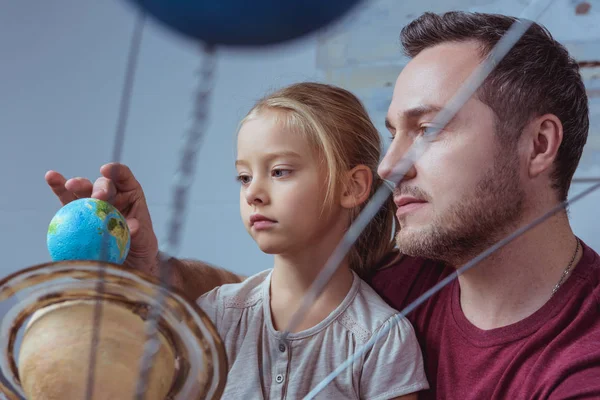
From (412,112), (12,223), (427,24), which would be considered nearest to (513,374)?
(412,112)

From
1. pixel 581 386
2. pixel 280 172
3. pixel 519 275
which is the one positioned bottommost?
pixel 581 386

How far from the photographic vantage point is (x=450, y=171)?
67cm

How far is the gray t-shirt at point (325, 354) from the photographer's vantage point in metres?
0.66

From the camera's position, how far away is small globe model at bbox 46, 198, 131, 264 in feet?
1.54

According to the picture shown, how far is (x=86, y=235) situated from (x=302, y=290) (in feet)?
0.99

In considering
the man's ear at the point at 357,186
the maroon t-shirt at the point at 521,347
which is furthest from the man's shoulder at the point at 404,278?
the man's ear at the point at 357,186

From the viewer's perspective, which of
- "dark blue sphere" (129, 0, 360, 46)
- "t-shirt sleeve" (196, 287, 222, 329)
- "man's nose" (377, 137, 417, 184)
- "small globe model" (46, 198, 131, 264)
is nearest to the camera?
"dark blue sphere" (129, 0, 360, 46)

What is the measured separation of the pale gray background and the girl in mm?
47

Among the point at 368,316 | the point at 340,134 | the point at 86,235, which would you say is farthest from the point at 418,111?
the point at 86,235

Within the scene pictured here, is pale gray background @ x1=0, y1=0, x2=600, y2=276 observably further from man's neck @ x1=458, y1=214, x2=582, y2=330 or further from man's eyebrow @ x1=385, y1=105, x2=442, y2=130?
man's neck @ x1=458, y1=214, x2=582, y2=330

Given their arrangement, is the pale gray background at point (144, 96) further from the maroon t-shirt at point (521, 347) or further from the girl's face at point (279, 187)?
the maroon t-shirt at point (521, 347)

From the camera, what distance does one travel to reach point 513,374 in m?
0.63

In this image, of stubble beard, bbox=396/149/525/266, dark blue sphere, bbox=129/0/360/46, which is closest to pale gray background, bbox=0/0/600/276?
stubble beard, bbox=396/149/525/266

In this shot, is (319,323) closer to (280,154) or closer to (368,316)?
(368,316)
